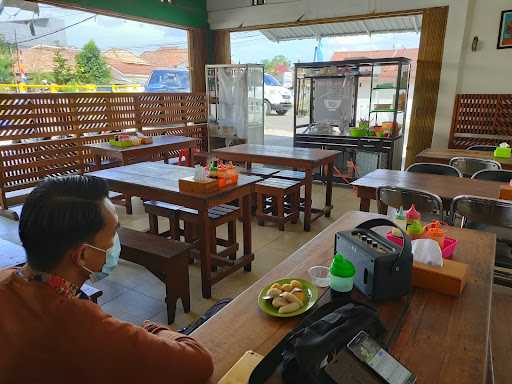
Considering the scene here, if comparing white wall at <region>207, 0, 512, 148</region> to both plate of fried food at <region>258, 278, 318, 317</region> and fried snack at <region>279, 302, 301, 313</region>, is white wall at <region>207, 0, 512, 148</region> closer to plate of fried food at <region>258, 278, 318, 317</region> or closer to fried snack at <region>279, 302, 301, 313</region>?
plate of fried food at <region>258, 278, 318, 317</region>

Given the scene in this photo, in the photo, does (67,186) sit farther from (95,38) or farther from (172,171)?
(95,38)

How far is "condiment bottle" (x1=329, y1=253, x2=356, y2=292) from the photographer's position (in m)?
1.10

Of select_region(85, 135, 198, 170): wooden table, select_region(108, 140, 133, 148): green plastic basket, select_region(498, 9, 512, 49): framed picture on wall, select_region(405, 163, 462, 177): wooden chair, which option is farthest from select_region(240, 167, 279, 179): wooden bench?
select_region(498, 9, 512, 49): framed picture on wall

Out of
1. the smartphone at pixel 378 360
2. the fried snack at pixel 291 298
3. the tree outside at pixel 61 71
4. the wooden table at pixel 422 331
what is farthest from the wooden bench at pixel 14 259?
the tree outside at pixel 61 71

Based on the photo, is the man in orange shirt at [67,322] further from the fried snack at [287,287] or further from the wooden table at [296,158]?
the wooden table at [296,158]

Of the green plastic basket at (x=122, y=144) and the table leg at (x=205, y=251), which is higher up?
the green plastic basket at (x=122, y=144)

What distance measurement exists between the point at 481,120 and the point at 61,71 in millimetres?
6092

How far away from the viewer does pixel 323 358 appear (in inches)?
29.9

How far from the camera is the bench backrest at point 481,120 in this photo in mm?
4812

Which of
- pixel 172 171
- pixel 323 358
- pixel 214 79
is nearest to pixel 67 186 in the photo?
pixel 323 358

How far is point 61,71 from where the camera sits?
559cm

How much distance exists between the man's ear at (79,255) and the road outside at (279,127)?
8.29 metres

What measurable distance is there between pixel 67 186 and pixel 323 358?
2.23 ft

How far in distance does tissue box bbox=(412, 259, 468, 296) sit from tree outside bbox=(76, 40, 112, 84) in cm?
601
